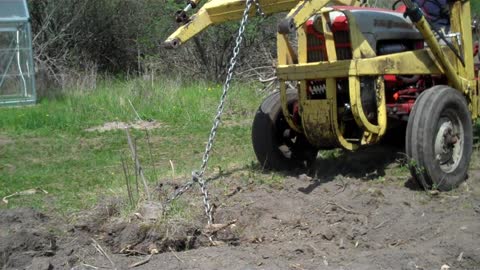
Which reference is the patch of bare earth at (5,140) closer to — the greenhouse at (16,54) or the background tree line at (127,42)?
the greenhouse at (16,54)

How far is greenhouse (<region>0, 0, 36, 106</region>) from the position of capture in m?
17.4

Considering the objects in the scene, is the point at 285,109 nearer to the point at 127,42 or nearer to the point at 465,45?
the point at 465,45

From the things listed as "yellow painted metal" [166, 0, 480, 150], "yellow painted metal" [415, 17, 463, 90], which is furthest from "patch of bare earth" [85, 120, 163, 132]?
"yellow painted metal" [415, 17, 463, 90]

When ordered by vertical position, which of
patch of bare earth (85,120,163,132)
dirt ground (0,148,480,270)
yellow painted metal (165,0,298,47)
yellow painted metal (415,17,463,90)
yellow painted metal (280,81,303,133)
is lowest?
patch of bare earth (85,120,163,132)

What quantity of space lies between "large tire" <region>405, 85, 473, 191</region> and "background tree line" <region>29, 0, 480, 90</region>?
12439 millimetres

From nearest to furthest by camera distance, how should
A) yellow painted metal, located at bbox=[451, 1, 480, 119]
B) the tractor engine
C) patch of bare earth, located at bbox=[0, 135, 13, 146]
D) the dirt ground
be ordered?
the dirt ground
the tractor engine
yellow painted metal, located at bbox=[451, 1, 480, 119]
patch of bare earth, located at bbox=[0, 135, 13, 146]

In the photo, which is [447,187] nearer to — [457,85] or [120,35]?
[457,85]

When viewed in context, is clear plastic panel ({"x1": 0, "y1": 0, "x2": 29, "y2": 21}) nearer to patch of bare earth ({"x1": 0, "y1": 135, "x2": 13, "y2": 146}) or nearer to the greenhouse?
the greenhouse

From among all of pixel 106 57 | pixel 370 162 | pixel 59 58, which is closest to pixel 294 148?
pixel 370 162

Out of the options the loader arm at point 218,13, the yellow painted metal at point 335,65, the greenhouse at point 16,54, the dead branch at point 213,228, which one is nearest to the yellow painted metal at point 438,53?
the yellow painted metal at point 335,65

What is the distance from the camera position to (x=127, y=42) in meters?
25.4

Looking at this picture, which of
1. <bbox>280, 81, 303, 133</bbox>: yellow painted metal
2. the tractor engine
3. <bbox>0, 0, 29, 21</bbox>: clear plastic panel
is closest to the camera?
the tractor engine

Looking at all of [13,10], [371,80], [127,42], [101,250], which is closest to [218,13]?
[371,80]

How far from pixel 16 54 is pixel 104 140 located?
7.63m
